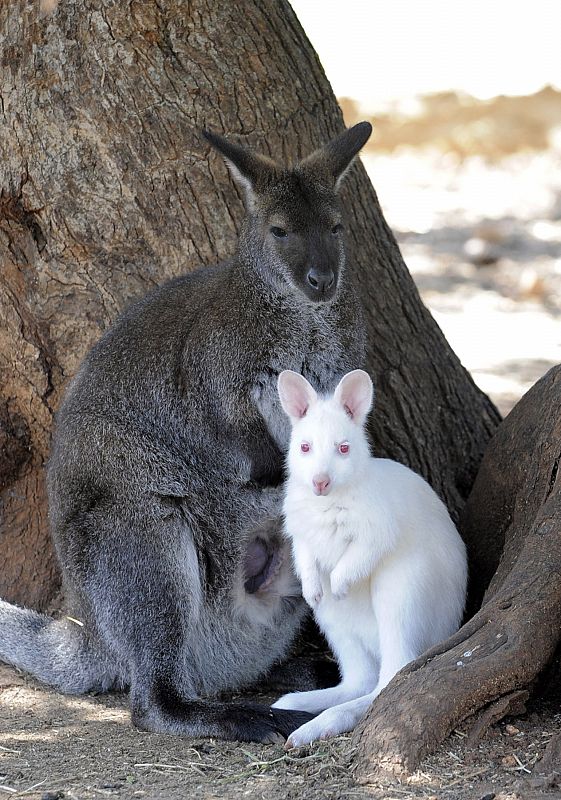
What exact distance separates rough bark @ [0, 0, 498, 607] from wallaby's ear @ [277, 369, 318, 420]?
1.26 m

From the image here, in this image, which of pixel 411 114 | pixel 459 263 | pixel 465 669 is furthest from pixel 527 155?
pixel 465 669

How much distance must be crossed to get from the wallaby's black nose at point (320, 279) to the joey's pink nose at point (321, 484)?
0.94 metres

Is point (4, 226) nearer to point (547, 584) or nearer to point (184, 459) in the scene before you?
point (184, 459)

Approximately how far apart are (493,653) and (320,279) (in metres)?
1.61

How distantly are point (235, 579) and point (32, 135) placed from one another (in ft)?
7.02

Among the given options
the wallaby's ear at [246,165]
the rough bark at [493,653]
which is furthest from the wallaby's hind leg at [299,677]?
the wallaby's ear at [246,165]

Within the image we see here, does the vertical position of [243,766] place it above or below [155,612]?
below

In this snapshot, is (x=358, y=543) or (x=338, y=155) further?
(x=338, y=155)

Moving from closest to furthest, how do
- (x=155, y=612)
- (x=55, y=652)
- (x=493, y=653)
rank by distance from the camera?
(x=493, y=653)
(x=155, y=612)
(x=55, y=652)

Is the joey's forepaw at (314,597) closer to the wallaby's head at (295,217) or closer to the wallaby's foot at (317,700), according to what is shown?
the wallaby's foot at (317,700)

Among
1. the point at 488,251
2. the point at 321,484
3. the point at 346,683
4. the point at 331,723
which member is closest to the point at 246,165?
the point at 321,484

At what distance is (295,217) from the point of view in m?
4.68

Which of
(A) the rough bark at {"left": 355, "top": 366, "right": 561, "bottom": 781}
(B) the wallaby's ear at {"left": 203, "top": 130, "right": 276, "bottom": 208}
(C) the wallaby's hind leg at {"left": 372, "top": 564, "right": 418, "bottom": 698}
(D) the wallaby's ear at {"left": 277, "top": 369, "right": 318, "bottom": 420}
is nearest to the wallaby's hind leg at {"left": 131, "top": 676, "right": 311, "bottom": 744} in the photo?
(C) the wallaby's hind leg at {"left": 372, "top": 564, "right": 418, "bottom": 698}

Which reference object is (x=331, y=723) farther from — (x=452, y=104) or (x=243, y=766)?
(x=452, y=104)
